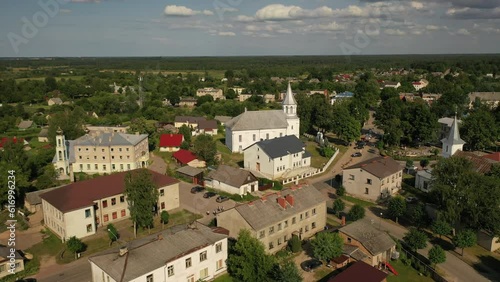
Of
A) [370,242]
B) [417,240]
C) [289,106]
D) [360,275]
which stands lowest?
[417,240]

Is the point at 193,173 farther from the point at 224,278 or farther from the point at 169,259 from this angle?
the point at 169,259

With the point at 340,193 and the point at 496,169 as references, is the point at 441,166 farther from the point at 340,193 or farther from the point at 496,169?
the point at 340,193

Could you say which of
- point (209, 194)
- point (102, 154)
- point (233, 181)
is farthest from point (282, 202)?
point (102, 154)

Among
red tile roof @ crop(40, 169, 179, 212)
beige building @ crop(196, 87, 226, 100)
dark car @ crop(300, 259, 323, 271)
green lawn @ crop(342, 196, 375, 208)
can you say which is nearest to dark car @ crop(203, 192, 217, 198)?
red tile roof @ crop(40, 169, 179, 212)

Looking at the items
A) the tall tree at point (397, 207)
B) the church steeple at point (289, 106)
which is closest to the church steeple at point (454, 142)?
the tall tree at point (397, 207)

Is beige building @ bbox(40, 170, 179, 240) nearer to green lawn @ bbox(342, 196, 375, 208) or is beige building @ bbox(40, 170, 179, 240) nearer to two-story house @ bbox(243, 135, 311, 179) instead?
two-story house @ bbox(243, 135, 311, 179)

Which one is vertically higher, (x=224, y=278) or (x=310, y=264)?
(x=310, y=264)

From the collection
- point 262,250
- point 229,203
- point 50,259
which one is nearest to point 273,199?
point 262,250
